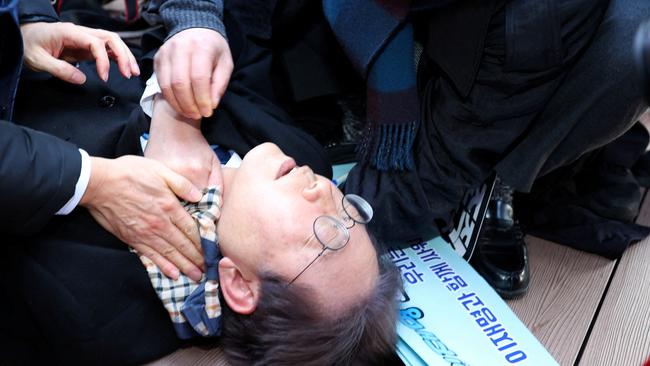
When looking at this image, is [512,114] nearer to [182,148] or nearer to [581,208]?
[581,208]

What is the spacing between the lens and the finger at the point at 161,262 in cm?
90

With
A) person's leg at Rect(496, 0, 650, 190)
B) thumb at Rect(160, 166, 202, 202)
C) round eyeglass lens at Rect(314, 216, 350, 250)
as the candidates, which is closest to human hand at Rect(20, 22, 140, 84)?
thumb at Rect(160, 166, 202, 202)

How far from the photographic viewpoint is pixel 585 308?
1145 mm

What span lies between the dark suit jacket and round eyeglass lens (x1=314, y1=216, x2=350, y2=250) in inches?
14.3

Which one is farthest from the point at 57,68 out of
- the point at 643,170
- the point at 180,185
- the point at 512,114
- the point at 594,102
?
the point at 643,170

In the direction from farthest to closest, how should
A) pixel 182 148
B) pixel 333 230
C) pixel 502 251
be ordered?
pixel 502 251 → pixel 182 148 → pixel 333 230

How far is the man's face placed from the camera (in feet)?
2.79

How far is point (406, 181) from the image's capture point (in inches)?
43.8

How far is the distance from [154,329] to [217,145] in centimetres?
35

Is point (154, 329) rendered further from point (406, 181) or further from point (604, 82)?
point (604, 82)

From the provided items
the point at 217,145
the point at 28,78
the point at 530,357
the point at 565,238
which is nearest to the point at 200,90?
the point at 217,145

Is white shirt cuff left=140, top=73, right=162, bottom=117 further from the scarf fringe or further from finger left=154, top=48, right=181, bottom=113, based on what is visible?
the scarf fringe

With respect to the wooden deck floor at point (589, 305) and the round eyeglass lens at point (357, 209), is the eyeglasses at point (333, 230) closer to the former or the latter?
the round eyeglass lens at point (357, 209)

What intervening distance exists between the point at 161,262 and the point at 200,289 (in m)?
0.08
